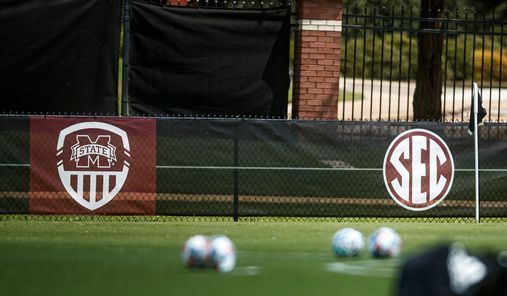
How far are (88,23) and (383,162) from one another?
5.70 metres

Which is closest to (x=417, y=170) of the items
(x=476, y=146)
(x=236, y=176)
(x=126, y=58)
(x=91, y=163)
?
(x=476, y=146)

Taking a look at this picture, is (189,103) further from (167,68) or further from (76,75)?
(76,75)

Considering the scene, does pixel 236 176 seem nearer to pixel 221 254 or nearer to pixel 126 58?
pixel 126 58

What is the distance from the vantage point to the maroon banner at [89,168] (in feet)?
53.0

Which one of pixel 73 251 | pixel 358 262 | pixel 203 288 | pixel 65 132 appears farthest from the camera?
pixel 65 132

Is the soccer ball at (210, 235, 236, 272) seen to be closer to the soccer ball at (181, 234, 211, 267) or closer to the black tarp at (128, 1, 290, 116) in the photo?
the soccer ball at (181, 234, 211, 267)

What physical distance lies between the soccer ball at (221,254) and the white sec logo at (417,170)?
7.32m

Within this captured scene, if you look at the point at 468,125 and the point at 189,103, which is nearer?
the point at 468,125

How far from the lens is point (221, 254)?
9555mm

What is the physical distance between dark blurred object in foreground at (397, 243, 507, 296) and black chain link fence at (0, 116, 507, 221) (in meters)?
10.4

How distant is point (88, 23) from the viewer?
18.7m

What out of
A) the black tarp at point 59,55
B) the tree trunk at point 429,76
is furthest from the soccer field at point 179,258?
the tree trunk at point 429,76

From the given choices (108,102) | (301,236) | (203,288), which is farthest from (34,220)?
(203,288)

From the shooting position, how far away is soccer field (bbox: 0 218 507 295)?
9.12 metres
